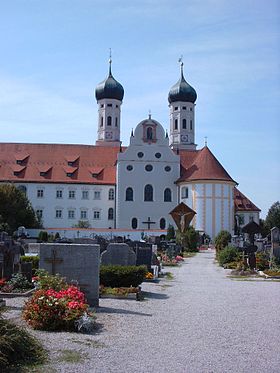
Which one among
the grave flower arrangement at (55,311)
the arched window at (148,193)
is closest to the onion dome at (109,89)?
the arched window at (148,193)

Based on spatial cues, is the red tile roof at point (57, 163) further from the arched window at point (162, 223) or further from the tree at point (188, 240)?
the tree at point (188, 240)

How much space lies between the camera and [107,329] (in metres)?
9.18

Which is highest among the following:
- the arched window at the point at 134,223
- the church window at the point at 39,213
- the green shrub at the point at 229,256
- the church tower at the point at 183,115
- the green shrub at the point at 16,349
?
the church tower at the point at 183,115

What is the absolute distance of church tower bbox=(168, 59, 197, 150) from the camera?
7900cm

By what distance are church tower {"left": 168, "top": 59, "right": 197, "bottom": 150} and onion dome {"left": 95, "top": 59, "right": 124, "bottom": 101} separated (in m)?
7.33

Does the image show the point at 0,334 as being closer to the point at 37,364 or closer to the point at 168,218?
the point at 37,364

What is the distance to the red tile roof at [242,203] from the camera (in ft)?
229

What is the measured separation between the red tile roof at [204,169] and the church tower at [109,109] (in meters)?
16.4

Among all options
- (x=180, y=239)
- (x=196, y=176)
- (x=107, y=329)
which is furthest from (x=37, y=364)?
(x=196, y=176)

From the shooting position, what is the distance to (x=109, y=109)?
7894cm

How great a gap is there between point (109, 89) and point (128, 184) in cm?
2061

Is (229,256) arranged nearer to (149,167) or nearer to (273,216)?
(149,167)

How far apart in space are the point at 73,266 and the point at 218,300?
4152mm

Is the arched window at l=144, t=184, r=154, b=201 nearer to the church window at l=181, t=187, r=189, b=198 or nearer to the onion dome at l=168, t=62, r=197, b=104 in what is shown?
the church window at l=181, t=187, r=189, b=198
